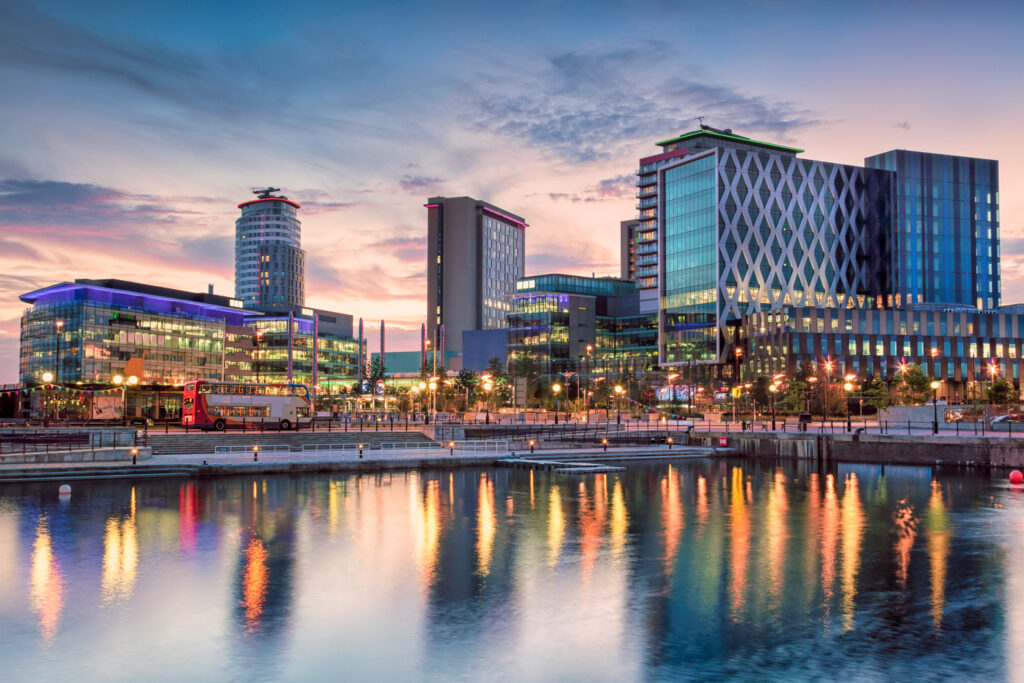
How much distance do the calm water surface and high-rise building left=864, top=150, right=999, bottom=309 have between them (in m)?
150

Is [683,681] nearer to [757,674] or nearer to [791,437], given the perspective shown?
[757,674]

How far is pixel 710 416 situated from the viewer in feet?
370

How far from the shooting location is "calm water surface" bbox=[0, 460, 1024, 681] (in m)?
15.7

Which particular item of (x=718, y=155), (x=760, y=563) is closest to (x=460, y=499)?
(x=760, y=563)

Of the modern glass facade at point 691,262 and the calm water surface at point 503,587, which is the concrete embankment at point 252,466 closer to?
the calm water surface at point 503,587

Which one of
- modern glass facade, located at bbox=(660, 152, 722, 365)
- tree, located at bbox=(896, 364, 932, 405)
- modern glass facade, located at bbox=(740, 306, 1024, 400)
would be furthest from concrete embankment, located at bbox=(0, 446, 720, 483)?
modern glass facade, located at bbox=(660, 152, 722, 365)

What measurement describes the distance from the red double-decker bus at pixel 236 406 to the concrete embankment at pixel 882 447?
3621 centimetres

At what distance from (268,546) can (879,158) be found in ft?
585

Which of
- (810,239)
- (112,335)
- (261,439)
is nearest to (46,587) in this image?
(261,439)

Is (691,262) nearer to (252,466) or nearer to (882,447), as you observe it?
(882,447)

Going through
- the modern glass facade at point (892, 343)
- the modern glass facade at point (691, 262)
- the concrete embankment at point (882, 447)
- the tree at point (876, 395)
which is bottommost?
the concrete embankment at point (882, 447)

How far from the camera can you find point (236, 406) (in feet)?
230

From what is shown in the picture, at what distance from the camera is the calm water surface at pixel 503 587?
15656 mm

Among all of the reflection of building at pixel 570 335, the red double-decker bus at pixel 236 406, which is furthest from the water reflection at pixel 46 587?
the reflection of building at pixel 570 335
